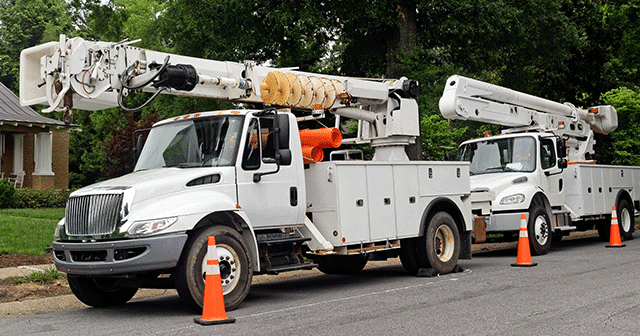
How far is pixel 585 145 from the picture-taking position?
61.5 feet

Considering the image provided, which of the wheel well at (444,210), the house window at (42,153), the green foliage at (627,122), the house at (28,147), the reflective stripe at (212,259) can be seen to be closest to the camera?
the reflective stripe at (212,259)

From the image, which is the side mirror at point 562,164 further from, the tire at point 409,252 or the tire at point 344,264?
the tire at point 344,264

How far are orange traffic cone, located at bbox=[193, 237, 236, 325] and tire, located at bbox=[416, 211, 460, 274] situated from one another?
4.66 metres

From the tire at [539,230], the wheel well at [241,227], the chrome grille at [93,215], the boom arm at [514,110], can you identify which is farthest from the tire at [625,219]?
the chrome grille at [93,215]

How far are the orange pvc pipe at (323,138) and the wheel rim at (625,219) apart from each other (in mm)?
11036

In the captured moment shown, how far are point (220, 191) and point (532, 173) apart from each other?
8.74 metres

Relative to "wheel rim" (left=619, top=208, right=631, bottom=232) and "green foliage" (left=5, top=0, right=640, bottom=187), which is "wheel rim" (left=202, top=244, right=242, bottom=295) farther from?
"wheel rim" (left=619, top=208, right=631, bottom=232)

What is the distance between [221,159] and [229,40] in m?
13.6

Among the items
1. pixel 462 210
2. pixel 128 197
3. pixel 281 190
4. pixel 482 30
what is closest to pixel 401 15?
pixel 482 30

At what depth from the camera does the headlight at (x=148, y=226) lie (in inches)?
309

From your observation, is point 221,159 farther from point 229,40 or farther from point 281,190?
point 229,40

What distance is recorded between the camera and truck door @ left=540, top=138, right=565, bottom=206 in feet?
50.4

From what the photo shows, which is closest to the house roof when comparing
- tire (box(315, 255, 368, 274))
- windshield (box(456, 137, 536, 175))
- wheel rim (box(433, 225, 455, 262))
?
windshield (box(456, 137, 536, 175))

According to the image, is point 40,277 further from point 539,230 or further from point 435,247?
point 539,230
